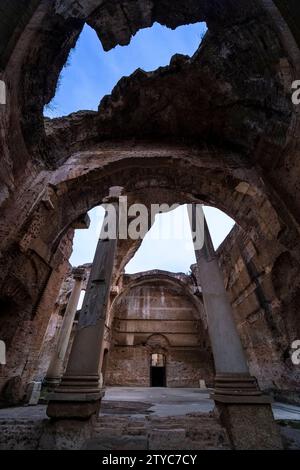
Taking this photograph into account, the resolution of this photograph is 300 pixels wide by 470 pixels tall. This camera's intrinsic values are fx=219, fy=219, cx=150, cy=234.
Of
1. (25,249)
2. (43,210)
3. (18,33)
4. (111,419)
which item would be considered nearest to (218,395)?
(111,419)

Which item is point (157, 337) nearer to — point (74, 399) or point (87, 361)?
point (87, 361)

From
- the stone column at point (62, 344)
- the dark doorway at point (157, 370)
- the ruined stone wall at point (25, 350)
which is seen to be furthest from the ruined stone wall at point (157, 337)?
the ruined stone wall at point (25, 350)

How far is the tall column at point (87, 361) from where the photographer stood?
269cm

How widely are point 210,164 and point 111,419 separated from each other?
609 centimetres

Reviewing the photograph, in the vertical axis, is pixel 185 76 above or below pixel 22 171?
above

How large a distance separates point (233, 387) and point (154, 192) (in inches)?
256

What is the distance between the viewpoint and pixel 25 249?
495 cm

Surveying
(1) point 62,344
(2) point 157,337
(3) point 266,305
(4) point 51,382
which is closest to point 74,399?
(4) point 51,382

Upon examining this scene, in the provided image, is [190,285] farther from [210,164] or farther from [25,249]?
[25,249]

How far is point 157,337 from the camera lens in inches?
620

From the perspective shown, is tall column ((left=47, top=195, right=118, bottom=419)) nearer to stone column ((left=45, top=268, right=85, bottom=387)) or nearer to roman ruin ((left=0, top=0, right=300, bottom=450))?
roman ruin ((left=0, top=0, right=300, bottom=450))

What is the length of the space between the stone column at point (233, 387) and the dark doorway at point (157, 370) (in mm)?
13429

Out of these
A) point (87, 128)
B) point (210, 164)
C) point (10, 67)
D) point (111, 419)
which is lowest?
point (111, 419)
